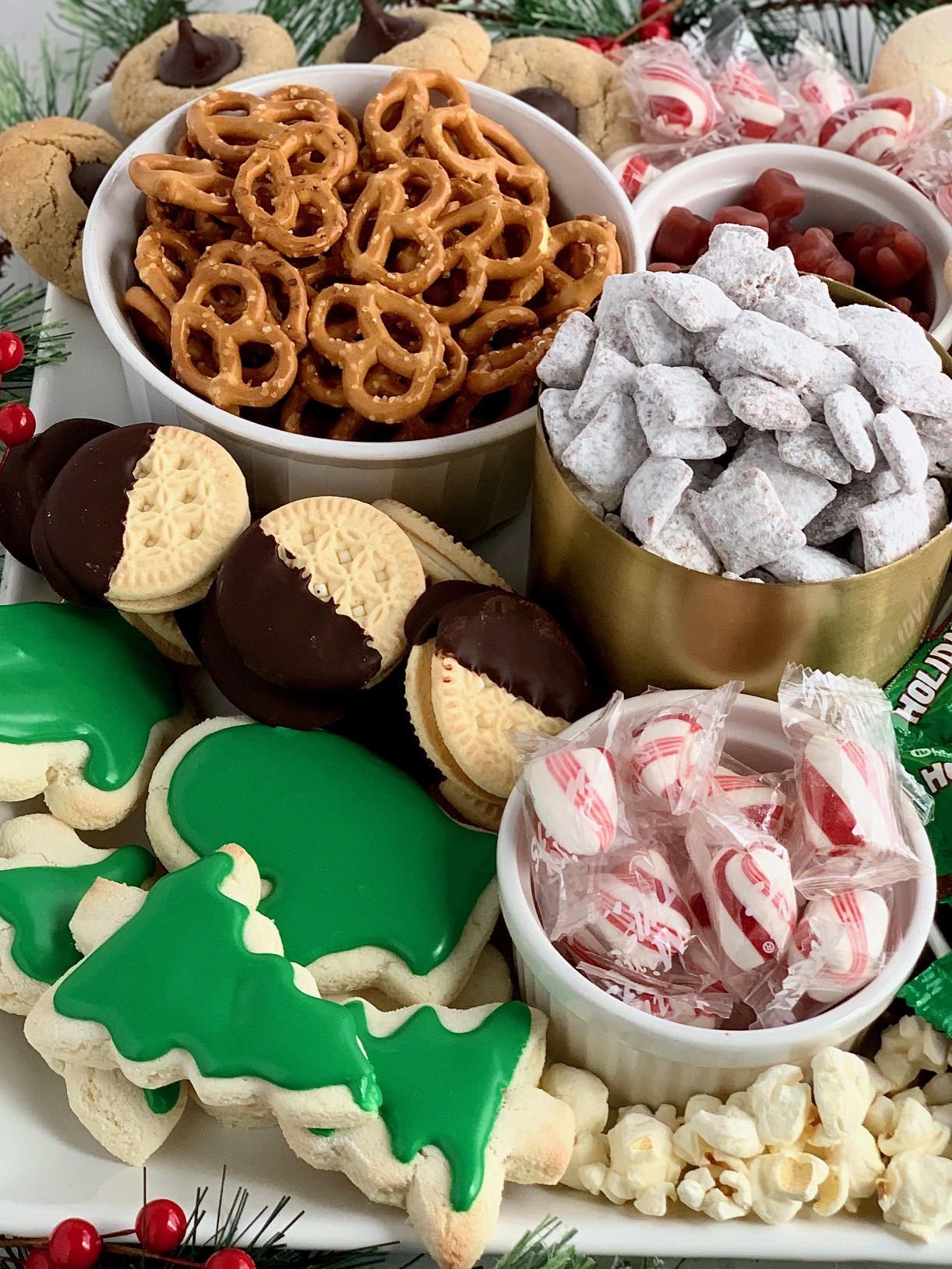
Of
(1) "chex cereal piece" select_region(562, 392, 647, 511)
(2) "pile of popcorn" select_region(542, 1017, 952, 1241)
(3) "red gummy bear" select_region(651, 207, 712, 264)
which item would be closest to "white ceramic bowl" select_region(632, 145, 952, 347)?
(3) "red gummy bear" select_region(651, 207, 712, 264)

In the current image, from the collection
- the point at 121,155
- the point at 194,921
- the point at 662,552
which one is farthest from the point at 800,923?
the point at 121,155

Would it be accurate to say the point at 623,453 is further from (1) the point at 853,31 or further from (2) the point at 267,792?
(1) the point at 853,31

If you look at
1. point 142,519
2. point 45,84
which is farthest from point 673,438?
point 45,84

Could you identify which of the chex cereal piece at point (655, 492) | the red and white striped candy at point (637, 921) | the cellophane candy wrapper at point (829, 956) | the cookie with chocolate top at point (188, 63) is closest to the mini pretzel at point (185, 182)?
the cookie with chocolate top at point (188, 63)

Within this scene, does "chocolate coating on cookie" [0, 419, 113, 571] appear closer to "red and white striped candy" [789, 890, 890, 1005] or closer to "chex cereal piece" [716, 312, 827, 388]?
"chex cereal piece" [716, 312, 827, 388]

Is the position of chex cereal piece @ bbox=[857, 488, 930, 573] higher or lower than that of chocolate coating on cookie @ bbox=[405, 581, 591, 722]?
higher

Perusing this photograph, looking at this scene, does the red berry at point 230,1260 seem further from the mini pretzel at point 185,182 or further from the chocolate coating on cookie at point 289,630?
the mini pretzel at point 185,182
